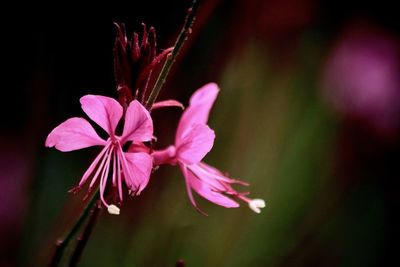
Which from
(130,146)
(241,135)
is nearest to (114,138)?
(130,146)

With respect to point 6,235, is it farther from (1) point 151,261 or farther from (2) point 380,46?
(2) point 380,46

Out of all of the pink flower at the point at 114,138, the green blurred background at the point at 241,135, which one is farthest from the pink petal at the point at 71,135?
the green blurred background at the point at 241,135

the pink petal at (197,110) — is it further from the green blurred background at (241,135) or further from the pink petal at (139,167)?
the green blurred background at (241,135)

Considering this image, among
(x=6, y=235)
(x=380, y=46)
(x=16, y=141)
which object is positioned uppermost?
(x=380, y=46)

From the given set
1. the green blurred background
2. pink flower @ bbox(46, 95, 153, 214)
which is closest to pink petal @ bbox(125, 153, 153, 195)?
pink flower @ bbox(46, 95, 153, 214)

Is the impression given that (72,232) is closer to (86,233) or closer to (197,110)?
(86,233)

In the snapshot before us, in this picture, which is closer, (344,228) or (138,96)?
(138,96)

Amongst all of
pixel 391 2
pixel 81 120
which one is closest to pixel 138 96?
pixel 81 120
